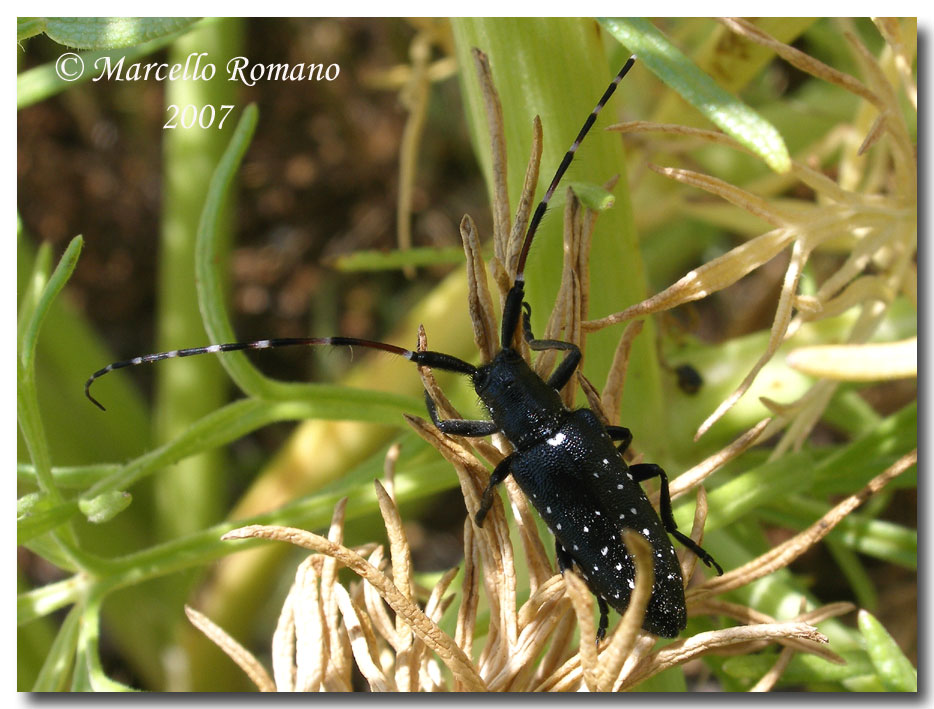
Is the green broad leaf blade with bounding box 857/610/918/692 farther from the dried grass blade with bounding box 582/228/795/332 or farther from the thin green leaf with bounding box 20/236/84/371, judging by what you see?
the thin green leaf with bounding box 20/236/84/371

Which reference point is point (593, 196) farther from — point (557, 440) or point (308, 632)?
point (308, 632)

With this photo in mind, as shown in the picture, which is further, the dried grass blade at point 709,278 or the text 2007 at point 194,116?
the text 2007 at point 194,116

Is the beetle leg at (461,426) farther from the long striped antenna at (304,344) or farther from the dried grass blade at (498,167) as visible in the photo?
the dried grass blade at (498,167)

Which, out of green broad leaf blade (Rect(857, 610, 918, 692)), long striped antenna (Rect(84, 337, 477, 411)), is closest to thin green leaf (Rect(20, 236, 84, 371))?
long striped antenna (Rect(84, 337, 477, 411))

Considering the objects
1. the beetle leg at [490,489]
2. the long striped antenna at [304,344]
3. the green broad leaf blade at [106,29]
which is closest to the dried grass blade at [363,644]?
the beetle leg at [490,489]

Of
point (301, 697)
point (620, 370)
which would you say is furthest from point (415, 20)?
point (301, 697)
